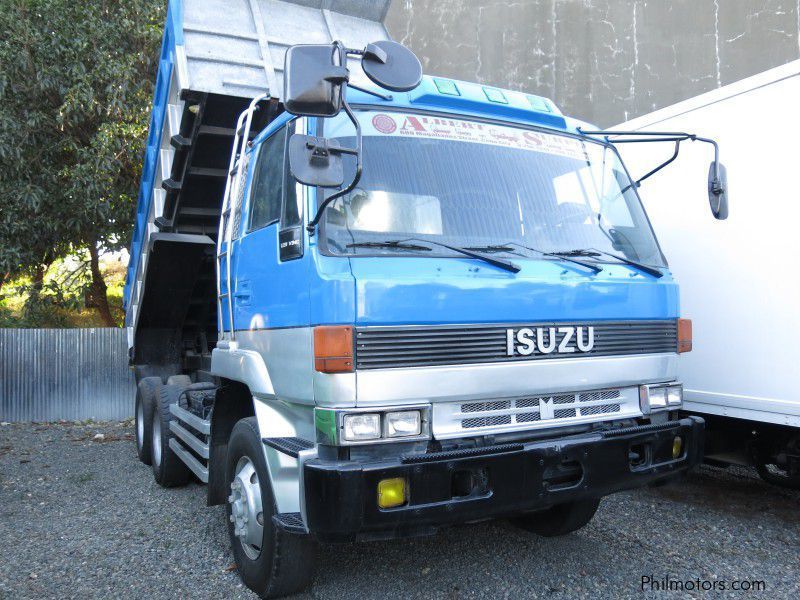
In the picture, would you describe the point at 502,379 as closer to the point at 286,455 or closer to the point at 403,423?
the point at 403,423

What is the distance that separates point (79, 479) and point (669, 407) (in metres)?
4.90

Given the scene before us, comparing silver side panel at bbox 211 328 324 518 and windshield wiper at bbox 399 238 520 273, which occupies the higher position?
windshield wiper at bbox 399 238 520 273

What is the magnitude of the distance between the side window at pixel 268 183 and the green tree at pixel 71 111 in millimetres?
7112

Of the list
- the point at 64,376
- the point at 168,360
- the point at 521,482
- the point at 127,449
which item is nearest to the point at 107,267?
the point at 64,376

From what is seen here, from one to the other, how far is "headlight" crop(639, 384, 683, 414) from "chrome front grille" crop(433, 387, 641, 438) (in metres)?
0.04

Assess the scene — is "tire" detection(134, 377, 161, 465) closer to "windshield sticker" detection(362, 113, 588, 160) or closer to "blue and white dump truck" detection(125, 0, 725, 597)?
"blue and white dump truck" detection(125, 0, 725, 597)

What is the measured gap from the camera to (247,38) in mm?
5133

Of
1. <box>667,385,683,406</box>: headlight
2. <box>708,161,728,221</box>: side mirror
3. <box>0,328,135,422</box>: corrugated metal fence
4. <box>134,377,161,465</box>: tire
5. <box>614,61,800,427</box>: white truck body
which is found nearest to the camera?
<box>667,385,683,406</box>: headlight

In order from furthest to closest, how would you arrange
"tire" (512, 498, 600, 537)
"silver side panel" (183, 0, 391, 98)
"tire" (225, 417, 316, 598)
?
1. "silver side panel" (183, 0, 391, 98)
2. "tire" (512, 498, 600, 537)
3. "tire" (225, 417, 316, 598)

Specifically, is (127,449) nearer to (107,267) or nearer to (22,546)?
(22,546)

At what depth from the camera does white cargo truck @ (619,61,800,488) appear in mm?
4273

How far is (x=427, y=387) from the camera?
2.92m

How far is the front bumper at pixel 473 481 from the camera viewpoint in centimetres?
273


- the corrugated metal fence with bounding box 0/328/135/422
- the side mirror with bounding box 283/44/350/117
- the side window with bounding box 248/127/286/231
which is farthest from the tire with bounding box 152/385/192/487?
the corrugated metal fence with bounding box 0/328/135/422
